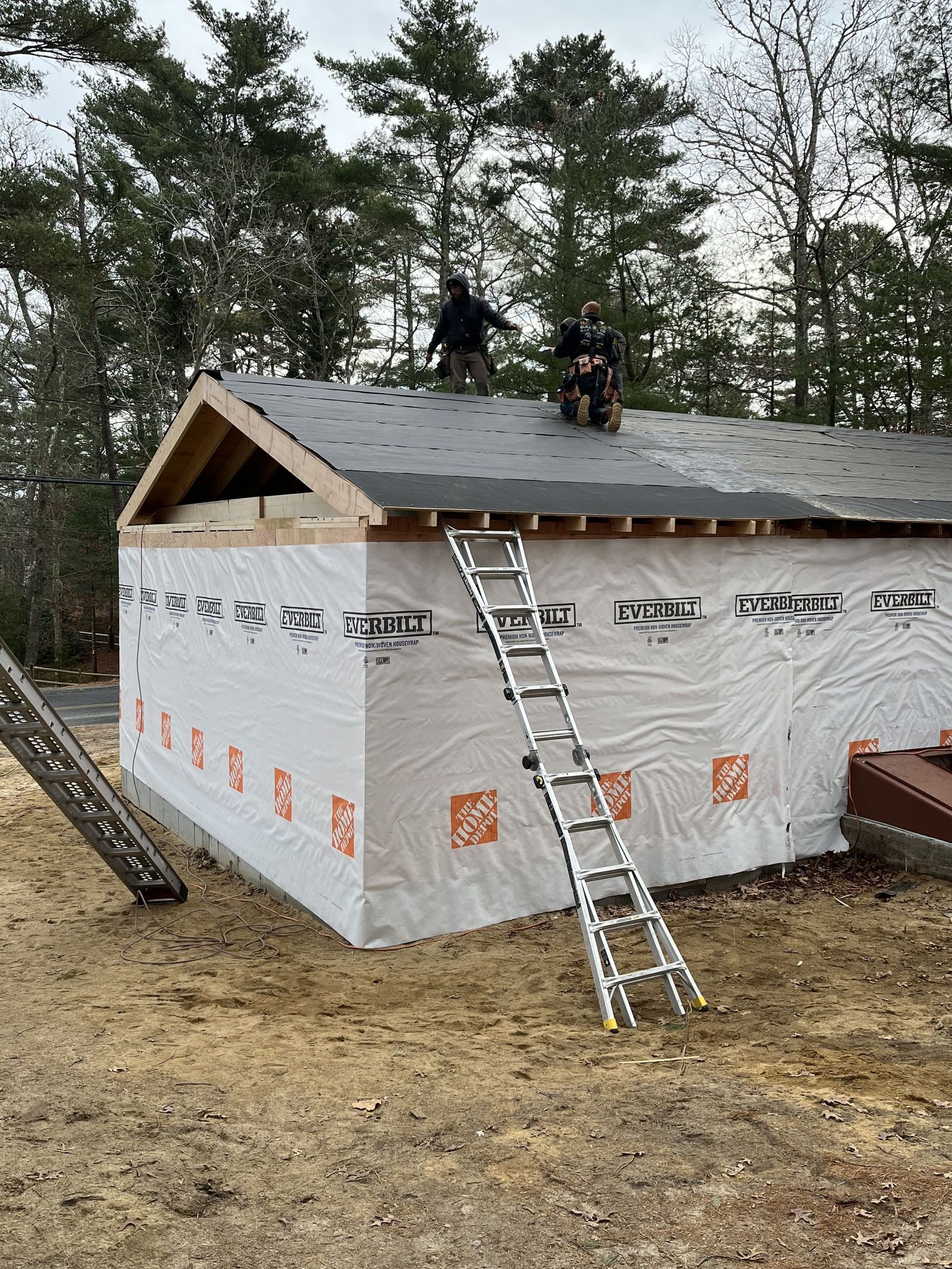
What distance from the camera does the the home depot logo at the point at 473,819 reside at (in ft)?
21.6

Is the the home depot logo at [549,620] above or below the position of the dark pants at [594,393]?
below

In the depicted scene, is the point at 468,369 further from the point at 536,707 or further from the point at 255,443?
the point at 536,707

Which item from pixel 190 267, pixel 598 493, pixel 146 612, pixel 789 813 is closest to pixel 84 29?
pixel 190 267

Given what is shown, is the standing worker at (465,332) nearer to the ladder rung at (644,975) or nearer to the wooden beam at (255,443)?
the wooden beam at (255,443)

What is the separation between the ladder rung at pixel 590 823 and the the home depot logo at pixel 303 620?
2.36 m

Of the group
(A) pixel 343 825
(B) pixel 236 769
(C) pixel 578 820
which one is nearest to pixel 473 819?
(A) pixel 343 825

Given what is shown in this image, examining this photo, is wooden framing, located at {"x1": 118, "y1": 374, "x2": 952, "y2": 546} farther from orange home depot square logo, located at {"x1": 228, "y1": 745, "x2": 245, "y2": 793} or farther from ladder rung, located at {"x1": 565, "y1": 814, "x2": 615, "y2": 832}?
ladder rung, located at {"x1": 565, "y1": 814, "x2": 615, "y2": 832}

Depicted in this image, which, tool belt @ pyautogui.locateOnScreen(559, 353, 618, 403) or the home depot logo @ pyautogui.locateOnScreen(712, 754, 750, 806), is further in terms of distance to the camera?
tool belt @ pyautogui.locateOnScreen(559, 353, 618, 403)

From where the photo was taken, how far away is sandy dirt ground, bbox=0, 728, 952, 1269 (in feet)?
11.0

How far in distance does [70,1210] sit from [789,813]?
6183mm

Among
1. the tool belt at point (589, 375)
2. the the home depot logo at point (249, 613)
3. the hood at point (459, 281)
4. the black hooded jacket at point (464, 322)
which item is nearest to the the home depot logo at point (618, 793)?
the the home depot logo at point (249, 613)

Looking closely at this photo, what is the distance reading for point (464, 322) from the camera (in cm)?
1073

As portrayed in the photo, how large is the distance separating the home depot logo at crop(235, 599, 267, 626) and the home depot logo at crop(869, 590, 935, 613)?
5235 millimetres

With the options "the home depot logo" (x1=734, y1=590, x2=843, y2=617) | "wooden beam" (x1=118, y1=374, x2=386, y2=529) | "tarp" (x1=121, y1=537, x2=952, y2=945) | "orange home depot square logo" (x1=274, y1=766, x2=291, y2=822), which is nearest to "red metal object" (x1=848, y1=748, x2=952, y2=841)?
"tarp" (x1=121, y1=537, x2=952, y2=945)
